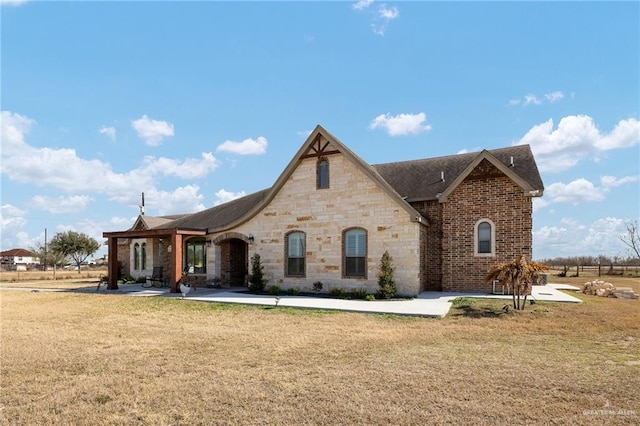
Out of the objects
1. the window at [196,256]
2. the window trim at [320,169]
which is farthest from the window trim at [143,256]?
the window trim at [320,169]

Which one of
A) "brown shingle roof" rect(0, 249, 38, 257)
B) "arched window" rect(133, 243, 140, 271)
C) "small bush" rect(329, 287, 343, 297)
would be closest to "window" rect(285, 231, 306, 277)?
"small bush" rect(329, 287, 343, 297)

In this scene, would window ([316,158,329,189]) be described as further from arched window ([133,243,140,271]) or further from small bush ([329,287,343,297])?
arched window ([133,243,140,271])

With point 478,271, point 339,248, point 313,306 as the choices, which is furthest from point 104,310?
point 478,271

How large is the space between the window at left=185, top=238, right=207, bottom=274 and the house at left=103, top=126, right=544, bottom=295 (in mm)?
2148

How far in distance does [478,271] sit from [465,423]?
13.3 metres

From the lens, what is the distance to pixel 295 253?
17906 mm

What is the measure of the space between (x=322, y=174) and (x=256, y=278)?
5.66m

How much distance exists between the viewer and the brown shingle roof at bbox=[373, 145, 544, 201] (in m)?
17.4

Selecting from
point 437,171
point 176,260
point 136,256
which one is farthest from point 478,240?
point 136,256

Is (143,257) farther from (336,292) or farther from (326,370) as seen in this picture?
(326,370)

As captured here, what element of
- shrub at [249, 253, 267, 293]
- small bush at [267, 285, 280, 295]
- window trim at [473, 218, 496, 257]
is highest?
window trim at [473, 218, 496, 257]

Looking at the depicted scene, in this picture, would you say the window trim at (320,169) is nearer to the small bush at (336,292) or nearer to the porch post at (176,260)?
the small bush at (336,292)

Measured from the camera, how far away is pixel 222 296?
1609cm

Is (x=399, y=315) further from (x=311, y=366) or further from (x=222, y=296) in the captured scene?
(x=222, y=296)
